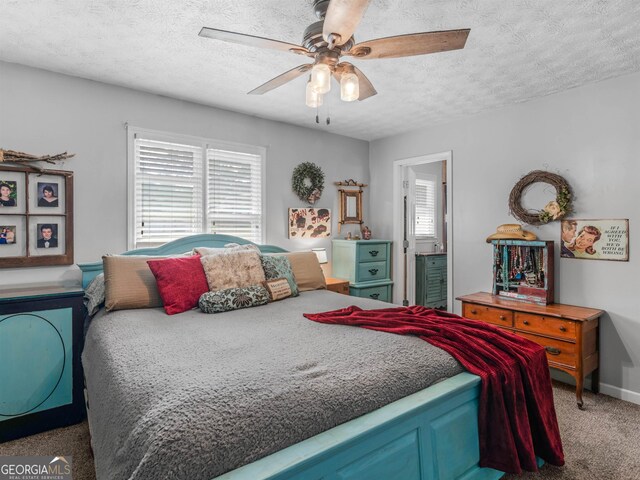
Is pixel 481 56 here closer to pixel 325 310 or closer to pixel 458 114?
pixel 458 114

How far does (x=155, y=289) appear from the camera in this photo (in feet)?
8.68

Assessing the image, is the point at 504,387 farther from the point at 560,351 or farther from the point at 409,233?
the point at 409,233

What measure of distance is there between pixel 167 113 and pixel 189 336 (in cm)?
237

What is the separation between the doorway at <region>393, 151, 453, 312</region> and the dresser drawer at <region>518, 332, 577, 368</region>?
123cm

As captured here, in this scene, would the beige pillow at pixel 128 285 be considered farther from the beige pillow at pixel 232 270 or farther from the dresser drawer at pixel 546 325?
the dresser drawer at pixel 546 325

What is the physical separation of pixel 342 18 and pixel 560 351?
9.42 ft

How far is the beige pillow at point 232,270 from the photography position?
274 centimetres

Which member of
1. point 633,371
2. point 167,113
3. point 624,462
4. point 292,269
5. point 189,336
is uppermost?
point 167,113

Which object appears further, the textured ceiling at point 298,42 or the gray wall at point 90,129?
the gray wall at point 90,129

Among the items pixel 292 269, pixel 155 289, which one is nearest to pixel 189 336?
pixel 155 289

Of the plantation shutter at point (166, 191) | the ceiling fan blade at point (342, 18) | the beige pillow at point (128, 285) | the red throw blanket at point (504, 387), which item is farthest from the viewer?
the plantation shutter at point (166, 191)

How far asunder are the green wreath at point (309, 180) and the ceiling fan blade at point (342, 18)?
2691 mm

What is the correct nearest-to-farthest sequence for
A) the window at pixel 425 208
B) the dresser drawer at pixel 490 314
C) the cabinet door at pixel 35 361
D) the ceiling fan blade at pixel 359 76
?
the ceiling fan blade at pixel 359 76
the cabinet door at pixel 35 361
the dresser drawer at pixel 490 314
the window at pixel 425 208

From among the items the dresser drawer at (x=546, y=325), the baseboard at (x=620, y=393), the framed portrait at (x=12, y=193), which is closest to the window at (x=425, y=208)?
the dresser drawer at (x=546, y=325)
